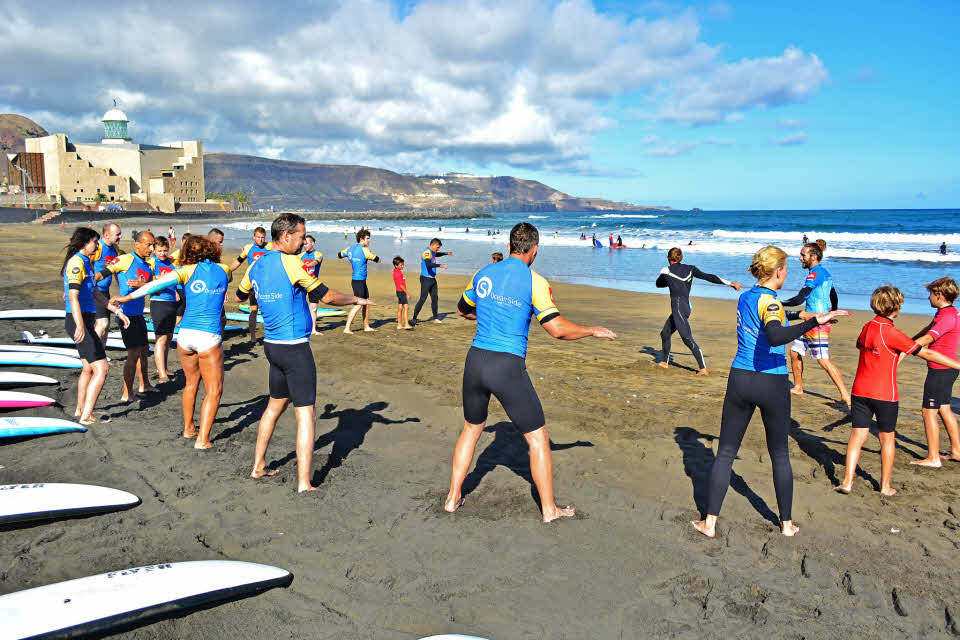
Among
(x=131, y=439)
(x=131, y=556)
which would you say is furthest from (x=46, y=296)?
(x=131, y=556)

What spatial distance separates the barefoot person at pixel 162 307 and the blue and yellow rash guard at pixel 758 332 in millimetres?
6818

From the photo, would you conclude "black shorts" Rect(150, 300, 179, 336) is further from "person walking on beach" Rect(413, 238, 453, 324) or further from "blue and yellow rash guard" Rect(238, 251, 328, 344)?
"person walking on beach" Rect(413, 238, 453, 324)

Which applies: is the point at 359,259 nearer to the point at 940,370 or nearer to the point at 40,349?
the point at 40,349

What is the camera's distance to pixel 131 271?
7.20 meters

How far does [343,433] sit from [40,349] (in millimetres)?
6346

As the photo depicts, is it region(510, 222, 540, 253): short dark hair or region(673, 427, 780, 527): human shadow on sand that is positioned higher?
region(510, 222, 540, 253): short dark hair

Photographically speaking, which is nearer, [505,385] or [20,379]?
[505,385]

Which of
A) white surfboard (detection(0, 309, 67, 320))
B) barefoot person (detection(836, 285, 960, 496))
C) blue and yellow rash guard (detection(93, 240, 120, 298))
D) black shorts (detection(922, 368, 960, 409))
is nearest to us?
barefoot person (detection(836, 285, 960, 496))

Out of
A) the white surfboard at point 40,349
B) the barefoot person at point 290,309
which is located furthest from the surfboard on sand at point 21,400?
the barefoot person at point 290,309

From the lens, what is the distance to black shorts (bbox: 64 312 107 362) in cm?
614

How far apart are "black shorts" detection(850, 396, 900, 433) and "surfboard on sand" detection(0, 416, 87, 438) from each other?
7672 mm

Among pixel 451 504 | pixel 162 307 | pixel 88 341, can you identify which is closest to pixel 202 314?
pixel 88 341

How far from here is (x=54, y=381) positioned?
7.98m

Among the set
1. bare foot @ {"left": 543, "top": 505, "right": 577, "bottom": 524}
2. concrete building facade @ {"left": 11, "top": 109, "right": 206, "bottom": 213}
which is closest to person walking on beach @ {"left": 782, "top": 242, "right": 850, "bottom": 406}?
bare foot @ {"left": 543, "top": 505, "right": 577, "bottom": 524}
